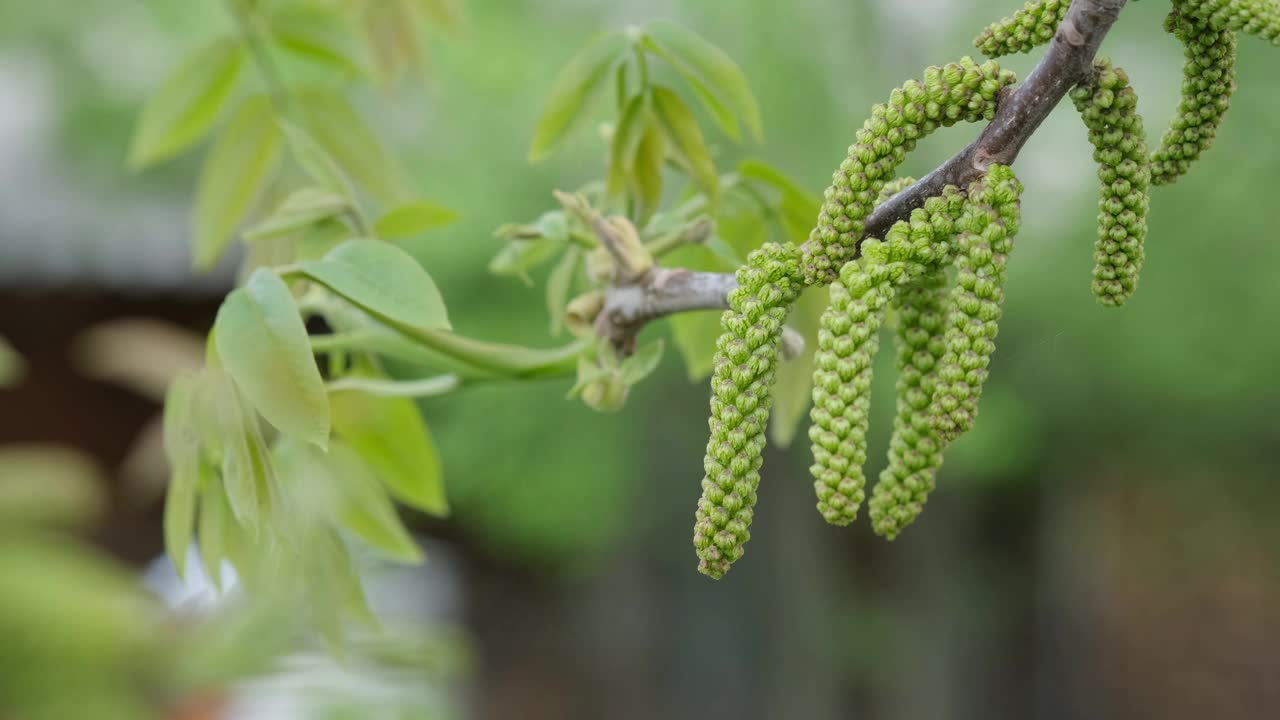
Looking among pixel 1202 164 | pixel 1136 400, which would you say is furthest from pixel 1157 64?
pixel 1136 400

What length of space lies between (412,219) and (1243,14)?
1.59 ft

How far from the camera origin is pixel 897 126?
442 mm

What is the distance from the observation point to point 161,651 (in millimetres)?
1845

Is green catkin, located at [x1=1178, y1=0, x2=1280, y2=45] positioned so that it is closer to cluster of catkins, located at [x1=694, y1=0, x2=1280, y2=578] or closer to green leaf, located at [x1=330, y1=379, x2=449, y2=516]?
cluster of catkins, located at [x1=694, y1=0, x2=1280, y2=578]

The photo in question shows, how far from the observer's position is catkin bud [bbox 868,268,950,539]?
470 millimetres

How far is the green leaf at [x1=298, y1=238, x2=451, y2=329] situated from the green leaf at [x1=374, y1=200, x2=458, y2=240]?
17cm

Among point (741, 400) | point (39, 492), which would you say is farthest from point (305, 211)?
point (39, 492)

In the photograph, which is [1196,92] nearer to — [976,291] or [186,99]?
[976,291]

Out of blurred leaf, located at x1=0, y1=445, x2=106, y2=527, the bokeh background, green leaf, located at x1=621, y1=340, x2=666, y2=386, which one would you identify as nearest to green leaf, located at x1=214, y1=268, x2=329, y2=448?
green leaf, located at x1=621, y1=340, x2=666, y2=386

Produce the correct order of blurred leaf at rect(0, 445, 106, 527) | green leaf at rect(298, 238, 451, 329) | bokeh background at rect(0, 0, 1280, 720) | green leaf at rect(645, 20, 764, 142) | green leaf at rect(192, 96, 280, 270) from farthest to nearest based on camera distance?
1. bokeh background at rect(0, 0, 1280, 720)
2. blurred leaf at rect(0, 445, 106, 527)
3. green leaf at rect(192, 96, 280, 270)
4. green leaf at rect(645, 20, 764, 142)
5. green leaf at rect(298, 238, 451, 329)

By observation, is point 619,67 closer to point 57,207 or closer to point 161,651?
point 161,651

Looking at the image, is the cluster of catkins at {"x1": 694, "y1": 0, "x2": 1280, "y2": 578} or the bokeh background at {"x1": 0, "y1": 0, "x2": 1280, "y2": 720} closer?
the cluster of catkins at {"x1": 694, "y1": 0, "x2": 1280, "y2": 578}

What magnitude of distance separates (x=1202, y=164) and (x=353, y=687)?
2.19 meters

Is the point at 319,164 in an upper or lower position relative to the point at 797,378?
upper
